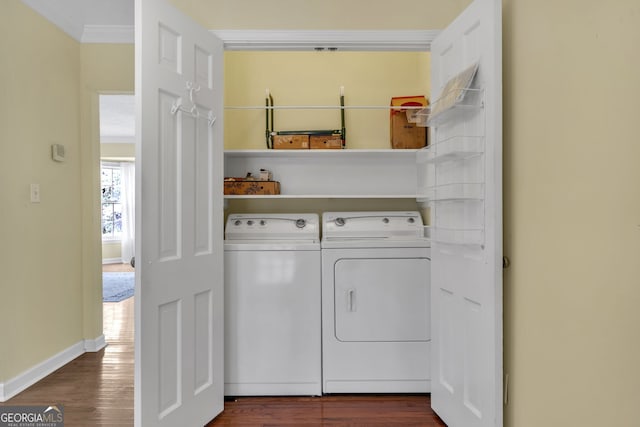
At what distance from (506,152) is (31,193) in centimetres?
283

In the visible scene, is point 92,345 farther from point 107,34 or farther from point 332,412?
point 107,34

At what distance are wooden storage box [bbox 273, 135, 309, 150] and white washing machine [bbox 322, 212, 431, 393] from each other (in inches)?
27.7

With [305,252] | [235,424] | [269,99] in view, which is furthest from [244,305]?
[269,99]

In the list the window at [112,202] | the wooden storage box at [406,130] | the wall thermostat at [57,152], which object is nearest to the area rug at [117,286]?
the window at [112,202]

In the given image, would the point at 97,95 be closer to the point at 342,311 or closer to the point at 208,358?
the point at 208,358

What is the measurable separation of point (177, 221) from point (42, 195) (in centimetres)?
149

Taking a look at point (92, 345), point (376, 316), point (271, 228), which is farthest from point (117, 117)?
point (376, 316)

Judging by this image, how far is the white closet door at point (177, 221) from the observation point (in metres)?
1.64

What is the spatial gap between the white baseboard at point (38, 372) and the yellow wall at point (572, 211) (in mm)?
2775

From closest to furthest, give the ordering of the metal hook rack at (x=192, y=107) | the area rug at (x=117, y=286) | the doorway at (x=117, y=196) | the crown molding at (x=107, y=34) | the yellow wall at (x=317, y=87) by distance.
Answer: the metal hook rack at (x=192, y=107), the yellow wall at (x=317, y=87), the crown molding at (x=107, y=34), the area rug at (x=117, y=286), the doorway at (x=117, y=196)

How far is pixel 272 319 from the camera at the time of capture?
2.35 meters

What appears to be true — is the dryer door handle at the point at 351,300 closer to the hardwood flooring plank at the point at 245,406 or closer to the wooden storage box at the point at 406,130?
the hardwood flooring plank at the point at 245,406

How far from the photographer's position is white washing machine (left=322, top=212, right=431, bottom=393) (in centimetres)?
236

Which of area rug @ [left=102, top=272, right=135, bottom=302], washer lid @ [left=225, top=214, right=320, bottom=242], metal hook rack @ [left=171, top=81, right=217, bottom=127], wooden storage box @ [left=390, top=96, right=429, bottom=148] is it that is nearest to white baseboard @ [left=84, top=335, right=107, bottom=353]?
washer lid @ [left=225, top=214, right=320, bottom=242]
